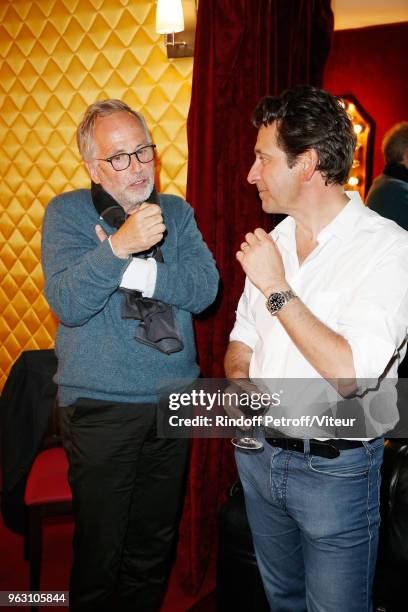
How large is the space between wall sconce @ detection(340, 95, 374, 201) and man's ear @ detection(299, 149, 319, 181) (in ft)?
15.8

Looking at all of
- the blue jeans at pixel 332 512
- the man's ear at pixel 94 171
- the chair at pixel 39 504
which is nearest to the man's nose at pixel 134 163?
the man's ear at pixel 94 171

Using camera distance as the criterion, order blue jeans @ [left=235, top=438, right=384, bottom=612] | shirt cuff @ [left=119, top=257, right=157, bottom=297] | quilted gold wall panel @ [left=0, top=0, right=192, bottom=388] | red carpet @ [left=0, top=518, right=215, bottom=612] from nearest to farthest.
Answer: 1. blue jeans @ [left=235, top=438, right=384, bottom=612]
2. shirt cuff @ [left=119, top=257, right=157, bottom=297]
3. red carpet @ [left=0, top=518, right=215, bottom=612]
4. quilted gold wall panel @ [left=0, top=0, right=192, bottom=388]

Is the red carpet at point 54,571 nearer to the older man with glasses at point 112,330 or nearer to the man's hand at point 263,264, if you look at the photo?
the older man with glasses at point 112,330

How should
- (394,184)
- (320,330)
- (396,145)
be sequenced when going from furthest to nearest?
(396,145) → (394,184) → (320,330)

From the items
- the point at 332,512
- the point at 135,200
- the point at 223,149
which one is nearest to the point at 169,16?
the point at 223,149

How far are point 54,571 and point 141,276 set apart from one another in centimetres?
156

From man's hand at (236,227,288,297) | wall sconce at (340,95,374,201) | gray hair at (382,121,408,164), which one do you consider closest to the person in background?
gray hair at (382,121,408,164)

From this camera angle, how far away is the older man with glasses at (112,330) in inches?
66.7

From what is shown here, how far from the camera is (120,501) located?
5.88 ft

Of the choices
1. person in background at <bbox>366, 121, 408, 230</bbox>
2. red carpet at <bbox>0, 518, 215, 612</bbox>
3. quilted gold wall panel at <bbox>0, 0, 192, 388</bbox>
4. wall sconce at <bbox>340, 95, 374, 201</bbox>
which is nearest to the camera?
red carpet at <bbox>0, 518, 215, 612</bbox>

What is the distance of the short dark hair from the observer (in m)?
1.42

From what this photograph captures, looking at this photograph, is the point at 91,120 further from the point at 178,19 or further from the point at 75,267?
the point at 178,19

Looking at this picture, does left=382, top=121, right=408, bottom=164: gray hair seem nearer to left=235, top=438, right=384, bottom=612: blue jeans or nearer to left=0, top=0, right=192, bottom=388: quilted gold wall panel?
left=0, top=0, right=192, bottom=388: quilted gold wall panel

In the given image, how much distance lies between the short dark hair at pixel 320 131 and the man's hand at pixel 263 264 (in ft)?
0.70
